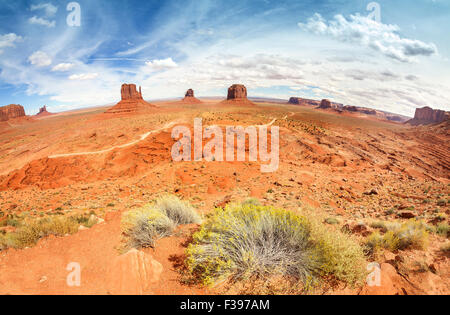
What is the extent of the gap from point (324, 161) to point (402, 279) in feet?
54.7

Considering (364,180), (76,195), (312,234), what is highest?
(312,234)

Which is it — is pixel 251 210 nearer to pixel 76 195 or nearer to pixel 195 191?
pixel 195 191

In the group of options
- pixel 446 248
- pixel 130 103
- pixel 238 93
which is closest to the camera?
pixel 446 248

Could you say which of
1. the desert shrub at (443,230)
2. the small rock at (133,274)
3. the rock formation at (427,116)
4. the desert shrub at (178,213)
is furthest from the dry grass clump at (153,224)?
the rock formation at (427,116)

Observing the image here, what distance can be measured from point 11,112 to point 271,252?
432 feet

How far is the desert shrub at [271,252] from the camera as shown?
309 centimetres

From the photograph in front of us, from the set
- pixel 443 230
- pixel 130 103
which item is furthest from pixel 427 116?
pixel 130 103

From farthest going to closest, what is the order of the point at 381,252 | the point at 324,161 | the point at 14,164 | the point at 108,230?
1. the point at 14,164
2. the point at 324,161
3. the point at 108,230
4. the point at 381,252

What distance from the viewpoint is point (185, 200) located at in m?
10.4

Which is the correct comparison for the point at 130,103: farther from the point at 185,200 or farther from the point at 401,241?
the point at 401,241
